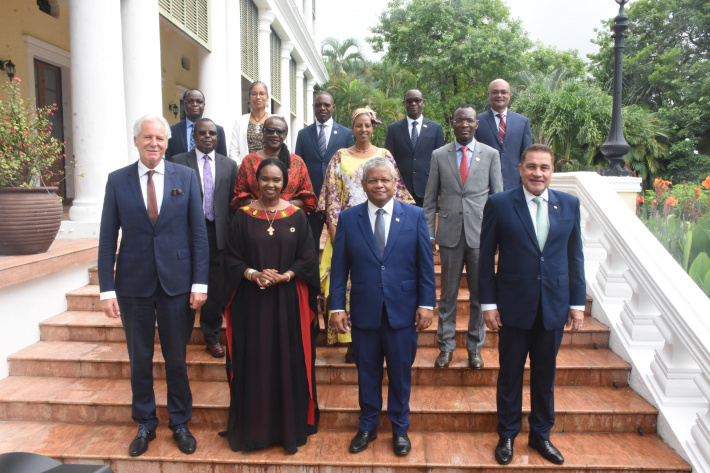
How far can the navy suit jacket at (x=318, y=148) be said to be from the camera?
4.86m

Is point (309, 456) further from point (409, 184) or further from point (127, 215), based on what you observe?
point (409, 184)

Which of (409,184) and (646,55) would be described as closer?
(409,184)

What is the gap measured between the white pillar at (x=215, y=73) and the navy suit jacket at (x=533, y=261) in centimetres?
719

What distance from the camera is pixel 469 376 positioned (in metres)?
4.16

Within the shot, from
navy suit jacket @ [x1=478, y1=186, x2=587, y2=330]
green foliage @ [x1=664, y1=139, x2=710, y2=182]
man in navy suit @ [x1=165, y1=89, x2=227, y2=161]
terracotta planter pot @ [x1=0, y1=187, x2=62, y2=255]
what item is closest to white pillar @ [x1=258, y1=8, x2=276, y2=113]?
man in navy suit @ [x1=165, y1=89, x2=227, y2=161]

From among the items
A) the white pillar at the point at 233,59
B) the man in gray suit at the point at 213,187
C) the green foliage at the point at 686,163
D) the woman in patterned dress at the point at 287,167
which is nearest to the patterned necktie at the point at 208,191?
the man in gray suit at the point at 213,187

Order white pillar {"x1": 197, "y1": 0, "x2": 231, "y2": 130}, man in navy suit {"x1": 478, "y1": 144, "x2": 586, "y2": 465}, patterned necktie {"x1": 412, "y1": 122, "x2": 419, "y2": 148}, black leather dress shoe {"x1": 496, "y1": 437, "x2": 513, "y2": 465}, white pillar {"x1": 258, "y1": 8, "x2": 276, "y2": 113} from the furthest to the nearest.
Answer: white pillar {"x1": 258, "y1": 8, "x2": 276, "y2": 113}
white pillar {"x1": 197, "y1": 0, "x2": 231, "y2": 130}
patterned necktie {"x1": 412, "y1": 122, "x2": 419, "y2": 148}
black leather dress shoe {"x1": 496, "y1": 437, "x2": 513, "y2": 465}
man in navy suit {"x1": 478, "y1": 144, "x2": 586, "y2": 465}

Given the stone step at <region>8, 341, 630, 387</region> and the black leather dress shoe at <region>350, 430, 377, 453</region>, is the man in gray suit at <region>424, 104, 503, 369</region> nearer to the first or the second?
the stone step at <region>8, 341, 630, 387</region>

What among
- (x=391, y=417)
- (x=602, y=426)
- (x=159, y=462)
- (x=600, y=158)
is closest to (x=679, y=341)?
(x=602, y=426)

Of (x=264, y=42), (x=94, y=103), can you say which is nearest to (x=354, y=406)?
(x=94, y=103)

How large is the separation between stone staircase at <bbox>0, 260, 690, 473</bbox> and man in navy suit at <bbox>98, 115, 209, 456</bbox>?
335 mm

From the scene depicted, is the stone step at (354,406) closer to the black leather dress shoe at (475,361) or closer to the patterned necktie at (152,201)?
the black leather dress shoe at (475,361)

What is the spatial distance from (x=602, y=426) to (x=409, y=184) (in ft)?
8.92

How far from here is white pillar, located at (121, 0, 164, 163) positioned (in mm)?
6320
